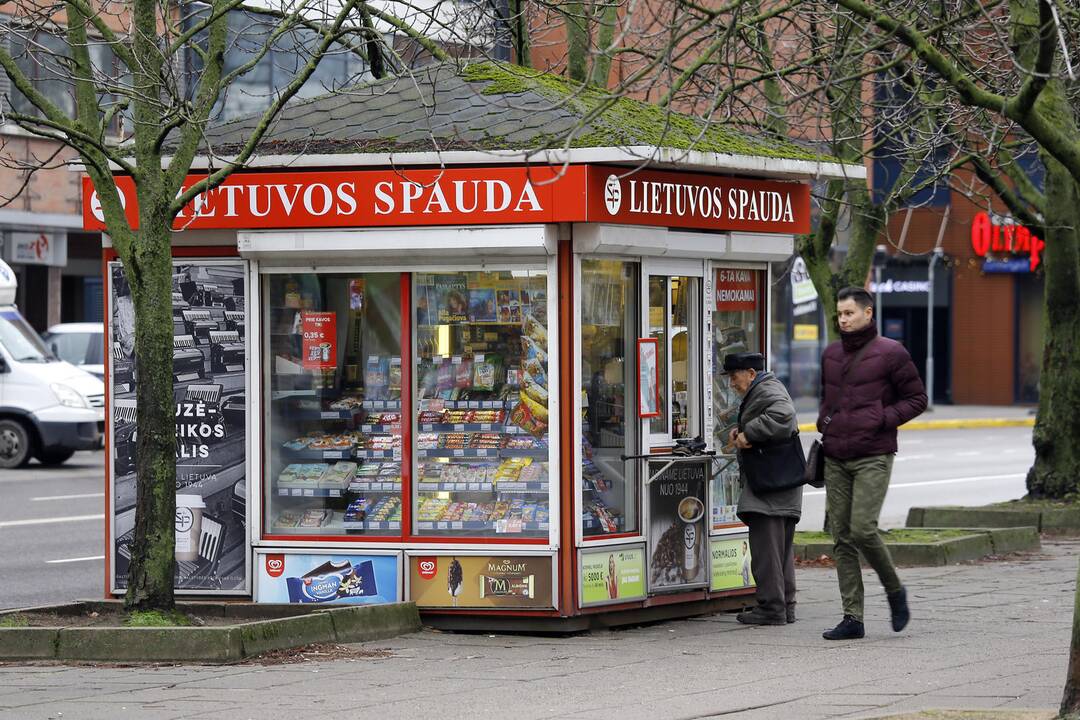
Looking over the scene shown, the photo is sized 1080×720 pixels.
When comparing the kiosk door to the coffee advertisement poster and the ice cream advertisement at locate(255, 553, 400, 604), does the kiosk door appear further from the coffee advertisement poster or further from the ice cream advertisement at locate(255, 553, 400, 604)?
the ice cream advertisement at locate(255, 553, 400, 604)

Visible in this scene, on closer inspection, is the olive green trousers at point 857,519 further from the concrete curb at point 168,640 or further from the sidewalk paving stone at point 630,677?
the concrete curb at point 168,640

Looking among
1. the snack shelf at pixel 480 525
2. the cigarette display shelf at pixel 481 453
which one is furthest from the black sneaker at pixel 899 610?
the cigarette display shelf at pixel 481 453

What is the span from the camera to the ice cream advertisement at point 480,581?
9.95 metres

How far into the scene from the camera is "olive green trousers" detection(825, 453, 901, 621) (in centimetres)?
955

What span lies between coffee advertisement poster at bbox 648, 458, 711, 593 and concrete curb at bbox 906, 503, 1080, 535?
19.0 ft

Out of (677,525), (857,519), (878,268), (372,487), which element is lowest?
(677,525)

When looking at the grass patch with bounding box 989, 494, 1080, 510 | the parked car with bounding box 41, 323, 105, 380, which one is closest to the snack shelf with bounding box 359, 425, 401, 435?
the grass patch with bounding box 989, 494, 1080, 510

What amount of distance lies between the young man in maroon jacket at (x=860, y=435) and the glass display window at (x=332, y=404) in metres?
2.63

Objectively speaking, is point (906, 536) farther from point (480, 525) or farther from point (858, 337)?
point (480, 525)

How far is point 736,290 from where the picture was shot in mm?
11328

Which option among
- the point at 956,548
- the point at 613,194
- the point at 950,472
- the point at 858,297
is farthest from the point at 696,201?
the point at 950,472

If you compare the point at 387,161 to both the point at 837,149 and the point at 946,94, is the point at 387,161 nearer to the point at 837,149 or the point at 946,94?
the point at 837,149

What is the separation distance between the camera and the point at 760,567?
10430 millimetres

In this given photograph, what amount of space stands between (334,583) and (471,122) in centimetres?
288
